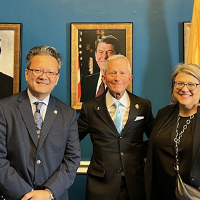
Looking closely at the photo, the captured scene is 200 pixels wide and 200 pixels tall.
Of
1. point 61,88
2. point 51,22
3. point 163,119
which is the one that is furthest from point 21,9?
point 163,119

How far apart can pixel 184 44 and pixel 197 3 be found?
1.17 feet

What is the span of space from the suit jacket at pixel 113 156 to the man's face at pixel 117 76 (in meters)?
0.14

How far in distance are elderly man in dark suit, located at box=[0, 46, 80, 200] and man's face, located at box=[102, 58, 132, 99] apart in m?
0.35

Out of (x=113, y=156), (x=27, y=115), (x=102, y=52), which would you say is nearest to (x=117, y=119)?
(x=113, y=156)

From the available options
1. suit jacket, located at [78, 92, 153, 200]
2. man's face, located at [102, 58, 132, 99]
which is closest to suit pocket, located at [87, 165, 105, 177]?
suit jacket, located at [78, 92, 153, 200]

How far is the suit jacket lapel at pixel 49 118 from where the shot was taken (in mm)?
1581

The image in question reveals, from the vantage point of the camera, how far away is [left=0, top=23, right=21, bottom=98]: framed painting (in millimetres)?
2506

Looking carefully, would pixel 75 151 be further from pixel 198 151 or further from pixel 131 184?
pixel 198 151

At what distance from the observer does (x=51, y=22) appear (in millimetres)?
2549

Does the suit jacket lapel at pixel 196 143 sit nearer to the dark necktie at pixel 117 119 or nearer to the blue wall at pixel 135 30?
the dark necktie at pixel 117 119

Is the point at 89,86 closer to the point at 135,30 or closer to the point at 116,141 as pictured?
the point at 135,30

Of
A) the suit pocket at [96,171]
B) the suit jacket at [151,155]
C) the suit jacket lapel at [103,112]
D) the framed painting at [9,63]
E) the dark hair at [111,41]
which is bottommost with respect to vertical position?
the suit pocket at [96,171]

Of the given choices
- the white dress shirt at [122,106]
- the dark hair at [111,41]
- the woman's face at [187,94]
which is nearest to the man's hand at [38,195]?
the white dress shirt at [122,106]

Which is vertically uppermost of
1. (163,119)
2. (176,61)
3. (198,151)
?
(176,61)
